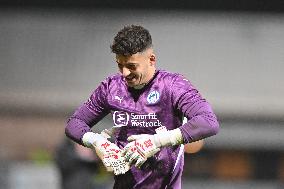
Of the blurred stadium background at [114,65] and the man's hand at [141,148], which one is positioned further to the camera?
the blurred stadium background at [114,65]

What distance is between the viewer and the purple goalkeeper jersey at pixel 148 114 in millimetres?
6438

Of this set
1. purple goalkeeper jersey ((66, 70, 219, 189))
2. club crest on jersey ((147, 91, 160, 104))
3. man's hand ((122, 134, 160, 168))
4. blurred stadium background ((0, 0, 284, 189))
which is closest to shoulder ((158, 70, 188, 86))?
purple goalkeeper jersey ((66, 70, 219, 189))

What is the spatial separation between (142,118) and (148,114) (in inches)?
2.1

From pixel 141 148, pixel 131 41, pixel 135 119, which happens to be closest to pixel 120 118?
pixel 135 119

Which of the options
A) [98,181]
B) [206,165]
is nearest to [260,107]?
[206,165]

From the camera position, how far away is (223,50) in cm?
1964

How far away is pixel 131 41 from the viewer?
6281 mm

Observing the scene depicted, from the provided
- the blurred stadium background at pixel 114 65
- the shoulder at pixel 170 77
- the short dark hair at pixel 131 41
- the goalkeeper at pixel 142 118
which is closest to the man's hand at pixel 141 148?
the goalkeeper at pixel 142 118

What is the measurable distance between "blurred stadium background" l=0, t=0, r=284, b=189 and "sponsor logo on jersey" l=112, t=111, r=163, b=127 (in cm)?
1234

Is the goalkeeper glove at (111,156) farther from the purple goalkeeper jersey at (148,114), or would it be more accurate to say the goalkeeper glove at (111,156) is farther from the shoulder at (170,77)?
the shoulder at (170,77)

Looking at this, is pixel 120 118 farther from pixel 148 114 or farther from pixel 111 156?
pixel 111 156

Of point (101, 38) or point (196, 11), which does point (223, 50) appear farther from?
point (101, 38)

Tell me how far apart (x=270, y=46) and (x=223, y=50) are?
1.06 m

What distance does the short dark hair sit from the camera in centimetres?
627
